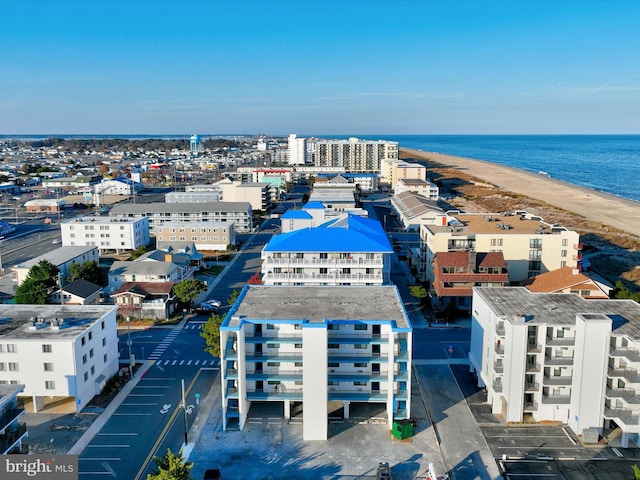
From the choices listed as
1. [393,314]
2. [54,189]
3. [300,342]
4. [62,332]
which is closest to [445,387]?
[393,314]

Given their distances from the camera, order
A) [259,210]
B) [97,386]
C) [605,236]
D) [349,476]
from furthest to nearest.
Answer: [259,210]
[605,236]
[97,386]
[349,476]

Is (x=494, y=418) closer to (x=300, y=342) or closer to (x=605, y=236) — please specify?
(x=300, y=342)

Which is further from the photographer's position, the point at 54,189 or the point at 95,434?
the point at 54,189

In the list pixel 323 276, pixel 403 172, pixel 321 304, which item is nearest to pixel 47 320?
pixel 321 304

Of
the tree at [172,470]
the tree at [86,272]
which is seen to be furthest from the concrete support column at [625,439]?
the tree at [86,272]

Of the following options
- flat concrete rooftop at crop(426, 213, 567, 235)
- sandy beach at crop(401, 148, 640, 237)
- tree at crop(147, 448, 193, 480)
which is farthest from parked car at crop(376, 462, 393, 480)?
sandy beach at crop(401, 148, 640, 237)

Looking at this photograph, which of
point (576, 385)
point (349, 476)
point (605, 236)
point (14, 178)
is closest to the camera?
point (349, 476)

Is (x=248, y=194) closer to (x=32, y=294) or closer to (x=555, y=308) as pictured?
(x=32, y=294)
